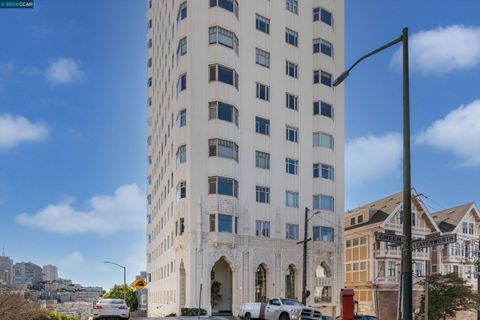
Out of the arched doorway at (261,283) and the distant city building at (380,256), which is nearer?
the arched doorway at (261,283)

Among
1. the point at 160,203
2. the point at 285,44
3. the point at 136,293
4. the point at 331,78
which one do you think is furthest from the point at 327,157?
the point at 136,293

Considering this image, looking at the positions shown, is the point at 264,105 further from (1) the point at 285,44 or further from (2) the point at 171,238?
(2) the point at 171,238

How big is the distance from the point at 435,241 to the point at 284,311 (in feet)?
68.1

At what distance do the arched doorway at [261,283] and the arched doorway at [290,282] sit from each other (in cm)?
258

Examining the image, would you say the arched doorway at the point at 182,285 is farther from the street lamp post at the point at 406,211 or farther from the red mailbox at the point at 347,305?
the street lamp post at the point at 406,211

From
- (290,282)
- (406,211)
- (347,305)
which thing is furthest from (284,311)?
(290,282)

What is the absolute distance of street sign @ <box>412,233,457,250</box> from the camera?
12.1 m

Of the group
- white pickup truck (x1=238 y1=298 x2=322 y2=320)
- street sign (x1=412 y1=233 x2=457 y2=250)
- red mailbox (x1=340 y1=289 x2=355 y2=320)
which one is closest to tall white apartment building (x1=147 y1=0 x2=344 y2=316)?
white pickup truck (x1=238 y1=298 x2=322 y2=320)

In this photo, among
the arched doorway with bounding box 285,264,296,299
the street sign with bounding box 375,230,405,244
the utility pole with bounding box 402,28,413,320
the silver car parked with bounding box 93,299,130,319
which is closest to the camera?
the utility pole with bounding box 402,28,413,320

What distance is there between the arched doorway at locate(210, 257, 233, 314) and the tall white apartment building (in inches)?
3.9

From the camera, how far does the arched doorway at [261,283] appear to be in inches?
2003

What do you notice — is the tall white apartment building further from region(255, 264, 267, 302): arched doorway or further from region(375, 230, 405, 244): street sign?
region(375, 230, 405, 244): street sign

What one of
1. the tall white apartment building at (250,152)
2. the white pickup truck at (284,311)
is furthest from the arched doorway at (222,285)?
the white pickup truck at (284,311)

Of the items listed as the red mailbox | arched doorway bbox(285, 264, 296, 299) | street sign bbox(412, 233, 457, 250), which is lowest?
arched doorway bbox(285, 264, 296, 299)
